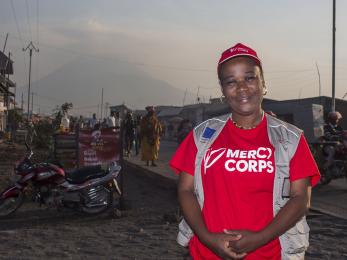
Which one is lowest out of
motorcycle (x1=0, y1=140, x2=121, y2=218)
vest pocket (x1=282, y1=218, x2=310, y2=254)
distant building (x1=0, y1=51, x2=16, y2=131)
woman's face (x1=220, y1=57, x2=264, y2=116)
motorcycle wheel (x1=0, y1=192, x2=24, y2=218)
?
motorcycle wheel (x1=0, y1=192, x2=24, y2=218)

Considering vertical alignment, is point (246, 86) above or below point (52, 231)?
above

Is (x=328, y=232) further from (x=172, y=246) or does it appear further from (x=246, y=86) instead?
(x=246, y=86)

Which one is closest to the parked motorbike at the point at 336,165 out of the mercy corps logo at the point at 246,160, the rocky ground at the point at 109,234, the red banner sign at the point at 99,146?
the rocky ground at the point at 109,234

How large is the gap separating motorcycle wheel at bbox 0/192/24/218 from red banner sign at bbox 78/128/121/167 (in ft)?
5.42

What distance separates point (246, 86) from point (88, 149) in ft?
26.2

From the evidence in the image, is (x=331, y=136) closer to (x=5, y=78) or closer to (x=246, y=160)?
(x=246, y=160)

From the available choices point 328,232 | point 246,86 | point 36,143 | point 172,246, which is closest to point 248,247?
point 246,86

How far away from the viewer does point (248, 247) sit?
7.72ft

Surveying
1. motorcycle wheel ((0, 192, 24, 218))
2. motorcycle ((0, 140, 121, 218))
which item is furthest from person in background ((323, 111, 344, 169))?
motorcycle wheel ((0, 192, 24, 218))

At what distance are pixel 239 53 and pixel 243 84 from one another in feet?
0.48

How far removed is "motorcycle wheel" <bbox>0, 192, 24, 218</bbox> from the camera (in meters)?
8.81

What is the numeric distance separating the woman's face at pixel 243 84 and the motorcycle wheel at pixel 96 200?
642 centimetres

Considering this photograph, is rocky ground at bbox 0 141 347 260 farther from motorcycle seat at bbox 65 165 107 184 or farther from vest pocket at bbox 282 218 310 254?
vest pocket at bbox 282 218 310 254

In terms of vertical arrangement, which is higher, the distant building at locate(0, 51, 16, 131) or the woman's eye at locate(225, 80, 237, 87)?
the distant building at locate(0, 51, 16, 131)
